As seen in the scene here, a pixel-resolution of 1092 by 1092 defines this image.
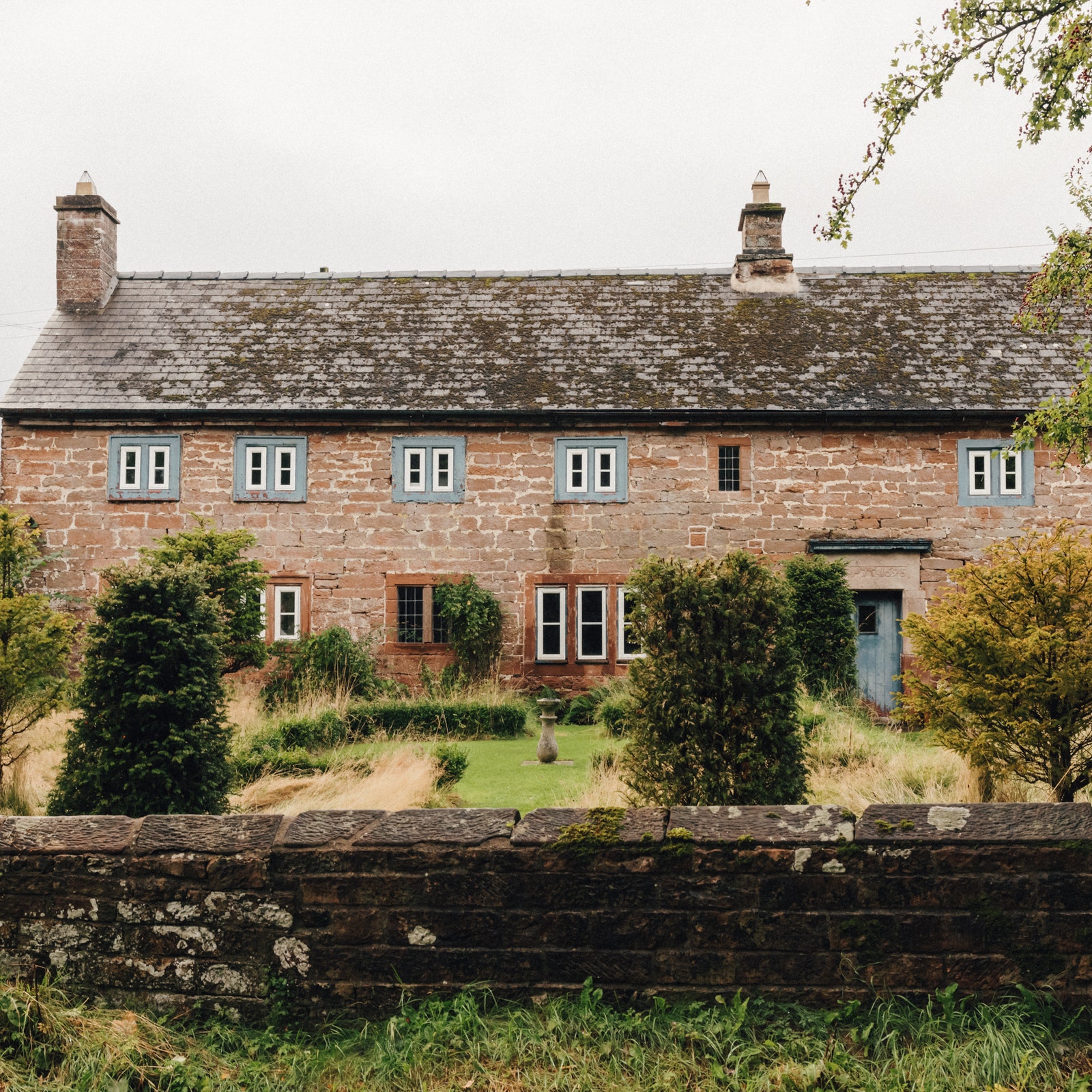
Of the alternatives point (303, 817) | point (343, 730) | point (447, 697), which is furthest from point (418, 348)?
point (303, 817)

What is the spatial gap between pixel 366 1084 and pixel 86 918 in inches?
53.9

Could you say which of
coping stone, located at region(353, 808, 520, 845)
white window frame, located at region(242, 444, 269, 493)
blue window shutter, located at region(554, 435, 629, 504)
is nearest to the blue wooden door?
blue window shutter, located at region(554, 435, 629, 504)

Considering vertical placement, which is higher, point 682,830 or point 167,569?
point 167,569

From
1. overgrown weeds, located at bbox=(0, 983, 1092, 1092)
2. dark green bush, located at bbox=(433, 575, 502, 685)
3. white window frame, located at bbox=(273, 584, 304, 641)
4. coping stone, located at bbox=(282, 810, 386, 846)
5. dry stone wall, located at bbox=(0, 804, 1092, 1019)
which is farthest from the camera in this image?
white window frame, located at bbox=(273, 584, 304, 641)

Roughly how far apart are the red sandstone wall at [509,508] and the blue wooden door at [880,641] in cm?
123

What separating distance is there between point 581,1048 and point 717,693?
11.3ft

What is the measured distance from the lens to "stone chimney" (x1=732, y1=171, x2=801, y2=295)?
18.9 m

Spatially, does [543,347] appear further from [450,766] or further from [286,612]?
[450,766]

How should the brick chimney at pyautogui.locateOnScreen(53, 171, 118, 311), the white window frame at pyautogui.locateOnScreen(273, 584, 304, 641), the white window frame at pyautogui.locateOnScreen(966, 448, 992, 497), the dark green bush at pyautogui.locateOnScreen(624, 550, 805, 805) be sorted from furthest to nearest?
the brick chimney at pyautogui.locateOnScreen(53, 171, 118, 311)
the white window frame at pyautogui.locateOnScreen(273, 584, 304, 641)
the white window frame at pyautogui.locateOnScreen(966, 448, 992, 497)
the dark green bush at pyautogui.locateOnScreen(624, 550, 805, 805)

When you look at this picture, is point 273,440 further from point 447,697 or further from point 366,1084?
point 366,1084

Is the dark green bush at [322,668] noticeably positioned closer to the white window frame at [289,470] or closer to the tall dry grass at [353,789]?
the white window frame at [289,470]

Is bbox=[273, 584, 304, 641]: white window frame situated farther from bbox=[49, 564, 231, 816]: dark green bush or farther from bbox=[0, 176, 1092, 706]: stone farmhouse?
bbox=[49, 564, 231, 816]: dark green bush

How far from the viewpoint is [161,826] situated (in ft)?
12.5

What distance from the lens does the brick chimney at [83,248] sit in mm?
18344
